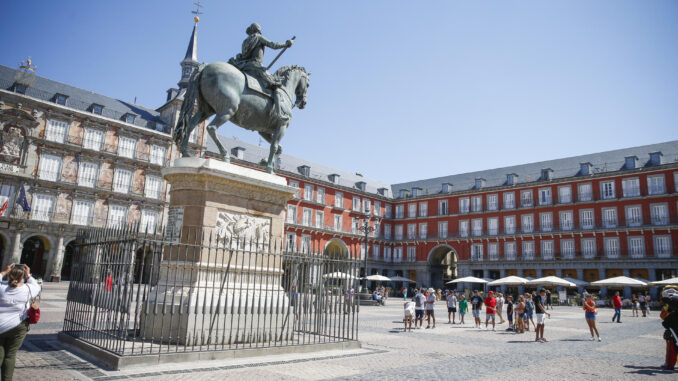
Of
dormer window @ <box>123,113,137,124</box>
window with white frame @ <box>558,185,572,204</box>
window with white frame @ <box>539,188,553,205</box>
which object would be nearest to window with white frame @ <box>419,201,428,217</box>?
window with white frame @ <box>539,188,553,205</box>

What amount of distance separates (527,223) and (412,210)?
13.1m

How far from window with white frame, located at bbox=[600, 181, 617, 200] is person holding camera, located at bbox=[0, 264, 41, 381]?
138 ft

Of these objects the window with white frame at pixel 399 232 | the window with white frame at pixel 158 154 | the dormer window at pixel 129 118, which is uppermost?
the dormer window at pixel 129 118

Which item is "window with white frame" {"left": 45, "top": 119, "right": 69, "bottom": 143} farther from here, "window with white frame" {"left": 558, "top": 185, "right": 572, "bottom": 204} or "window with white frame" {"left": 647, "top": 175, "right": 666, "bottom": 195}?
"window with white frame" {"left": 647, "top": 175, "right": 666, "bottom": 195}

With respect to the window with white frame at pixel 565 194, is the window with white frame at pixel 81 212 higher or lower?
lower

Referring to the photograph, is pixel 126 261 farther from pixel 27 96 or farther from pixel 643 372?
pixel 27 96

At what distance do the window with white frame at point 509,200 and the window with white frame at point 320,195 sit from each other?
18153 millimetres

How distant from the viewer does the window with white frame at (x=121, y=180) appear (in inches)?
1271

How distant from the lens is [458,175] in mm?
50812

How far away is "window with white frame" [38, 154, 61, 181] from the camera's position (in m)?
29.4

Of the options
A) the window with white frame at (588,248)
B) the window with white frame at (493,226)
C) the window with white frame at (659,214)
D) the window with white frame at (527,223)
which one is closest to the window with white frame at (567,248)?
the window with white frame at (588,248)

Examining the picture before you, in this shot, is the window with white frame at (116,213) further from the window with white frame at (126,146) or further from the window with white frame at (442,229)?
the window with white frame at (442,229)

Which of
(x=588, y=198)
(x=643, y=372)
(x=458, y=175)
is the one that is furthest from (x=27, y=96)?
(x=588, y=198)

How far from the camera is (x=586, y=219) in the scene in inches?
1511
